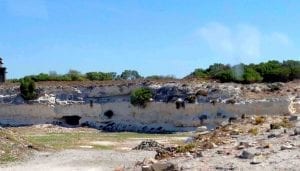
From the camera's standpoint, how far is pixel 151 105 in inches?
1916

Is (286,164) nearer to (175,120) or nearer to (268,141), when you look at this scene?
(268,141)

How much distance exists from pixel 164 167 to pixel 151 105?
3386 cm

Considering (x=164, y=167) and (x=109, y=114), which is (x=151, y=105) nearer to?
(x=109, y=114)

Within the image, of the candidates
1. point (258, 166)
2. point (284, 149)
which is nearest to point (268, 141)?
point (284, 149)

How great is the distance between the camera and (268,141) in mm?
16859

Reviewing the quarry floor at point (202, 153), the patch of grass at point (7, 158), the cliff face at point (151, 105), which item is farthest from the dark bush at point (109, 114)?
the patch of grass at point (7, 158)

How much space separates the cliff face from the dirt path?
17.8m

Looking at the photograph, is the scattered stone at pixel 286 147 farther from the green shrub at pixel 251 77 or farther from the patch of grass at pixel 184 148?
the green shrub at pixel 251 77

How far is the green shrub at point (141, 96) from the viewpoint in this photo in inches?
1925

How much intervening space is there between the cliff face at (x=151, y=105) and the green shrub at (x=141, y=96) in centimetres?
41

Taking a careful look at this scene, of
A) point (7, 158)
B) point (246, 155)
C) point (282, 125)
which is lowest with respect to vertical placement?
point (7, 158)

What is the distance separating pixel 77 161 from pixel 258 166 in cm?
1214

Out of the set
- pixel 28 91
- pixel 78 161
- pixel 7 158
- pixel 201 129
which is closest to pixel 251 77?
pixel 201 129

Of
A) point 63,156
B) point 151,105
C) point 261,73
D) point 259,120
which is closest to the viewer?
point 259,120
